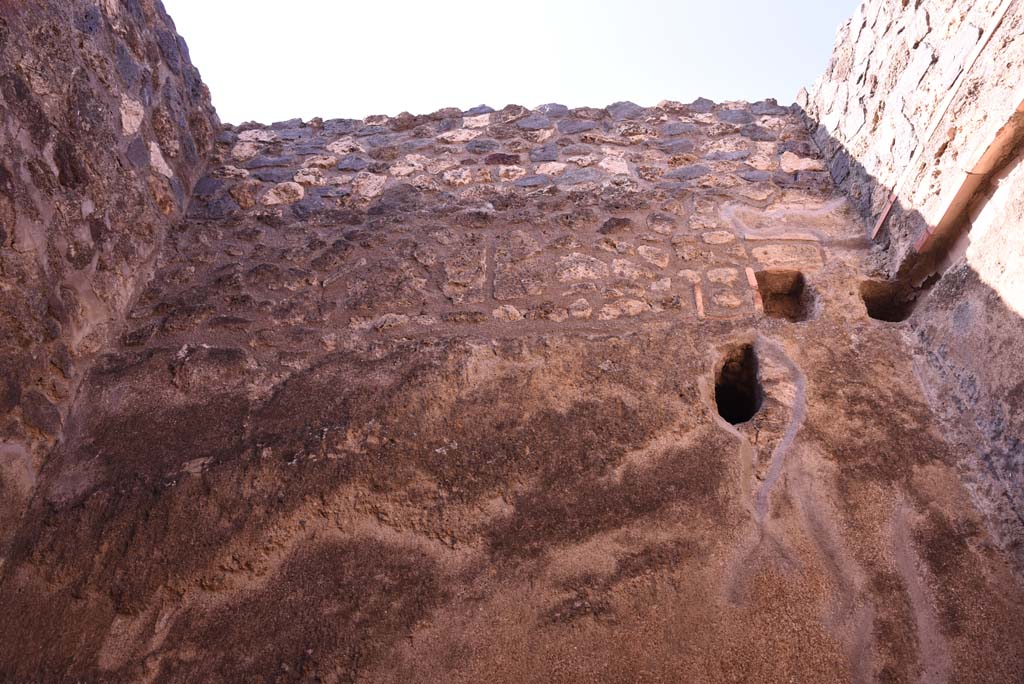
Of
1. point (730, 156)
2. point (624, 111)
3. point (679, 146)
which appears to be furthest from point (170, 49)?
point (730, 156)

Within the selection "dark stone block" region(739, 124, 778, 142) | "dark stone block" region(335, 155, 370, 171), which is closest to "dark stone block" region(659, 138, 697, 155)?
"dark stone block" region(739, 124, 778, 142)

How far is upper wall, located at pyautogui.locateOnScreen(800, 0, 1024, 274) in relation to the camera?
1666 millimetres

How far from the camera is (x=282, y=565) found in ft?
4.48

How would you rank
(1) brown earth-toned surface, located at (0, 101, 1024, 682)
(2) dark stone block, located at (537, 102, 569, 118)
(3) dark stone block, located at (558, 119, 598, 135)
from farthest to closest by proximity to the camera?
(2) dark stone block, located at (537, 102, 569, 118), (3) dark stone block, located at (558, 119, 598, 135), (1) brown earth-toned surface, located at (0, 101, 1024, 682)

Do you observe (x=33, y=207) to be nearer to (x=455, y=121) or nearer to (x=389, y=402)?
(x=389, y=402)

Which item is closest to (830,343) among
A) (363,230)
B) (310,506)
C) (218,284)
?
(310,506)

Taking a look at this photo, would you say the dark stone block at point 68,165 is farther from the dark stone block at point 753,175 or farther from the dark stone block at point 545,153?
the dark stone block at point 753,175

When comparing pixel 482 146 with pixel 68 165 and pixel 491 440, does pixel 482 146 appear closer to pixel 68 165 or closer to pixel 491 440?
pixel 68 165

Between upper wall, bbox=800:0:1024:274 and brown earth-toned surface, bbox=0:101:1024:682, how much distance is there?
19 centimetres

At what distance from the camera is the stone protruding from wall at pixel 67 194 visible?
1.59 meters

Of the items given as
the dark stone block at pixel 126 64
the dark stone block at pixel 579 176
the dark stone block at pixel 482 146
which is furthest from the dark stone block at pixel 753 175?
the dark stone block at pixel 126 64

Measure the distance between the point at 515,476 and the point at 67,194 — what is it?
1.62 metres

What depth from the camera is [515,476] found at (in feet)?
4.91

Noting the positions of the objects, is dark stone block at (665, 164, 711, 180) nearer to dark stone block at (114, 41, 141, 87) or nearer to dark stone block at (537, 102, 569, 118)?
dark stone block at (537, 102, 569, 118)
